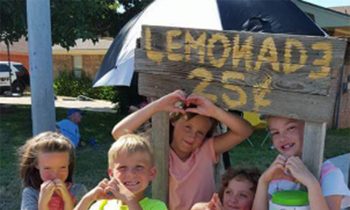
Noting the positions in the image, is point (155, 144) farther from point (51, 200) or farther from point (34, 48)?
point (34, 48)

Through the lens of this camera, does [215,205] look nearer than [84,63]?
Yes

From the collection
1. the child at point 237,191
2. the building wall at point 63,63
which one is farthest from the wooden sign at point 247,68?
the building wall at point 63,63

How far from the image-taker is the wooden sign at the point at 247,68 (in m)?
2.04

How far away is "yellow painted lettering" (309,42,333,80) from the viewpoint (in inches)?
78.4

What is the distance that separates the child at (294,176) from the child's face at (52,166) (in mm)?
1009

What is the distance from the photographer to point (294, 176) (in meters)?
2.02

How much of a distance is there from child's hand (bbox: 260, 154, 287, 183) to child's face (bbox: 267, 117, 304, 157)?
0.26 ft

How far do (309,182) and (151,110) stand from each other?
872mm

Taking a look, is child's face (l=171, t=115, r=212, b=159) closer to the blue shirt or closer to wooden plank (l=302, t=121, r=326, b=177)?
wooden plank (l=302, t=121, r=326, b=177)

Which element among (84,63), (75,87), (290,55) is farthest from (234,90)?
(84,63)

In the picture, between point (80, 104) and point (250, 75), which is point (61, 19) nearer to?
point (250, 75)

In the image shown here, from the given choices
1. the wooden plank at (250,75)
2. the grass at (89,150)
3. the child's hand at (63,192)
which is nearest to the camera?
the wooden plank at (250,75)

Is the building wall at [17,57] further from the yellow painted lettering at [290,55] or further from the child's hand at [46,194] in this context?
the yellow painted lettering at [290,55]

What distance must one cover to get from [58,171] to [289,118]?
1210 millimetres
